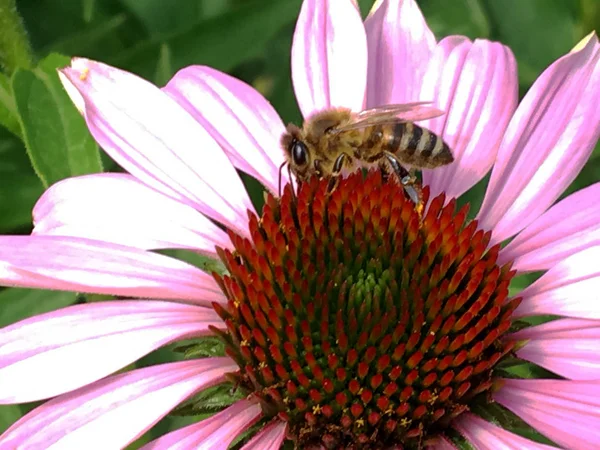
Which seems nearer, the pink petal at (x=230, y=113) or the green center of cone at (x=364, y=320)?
the green center of cone at (x=364, y=320)

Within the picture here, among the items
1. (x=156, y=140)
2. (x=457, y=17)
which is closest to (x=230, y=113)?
(x=156, y=140)

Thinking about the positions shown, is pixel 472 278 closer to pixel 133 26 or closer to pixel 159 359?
pixel 159 359

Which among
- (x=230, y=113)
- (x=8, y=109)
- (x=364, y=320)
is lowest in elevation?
(x=364, y=320)

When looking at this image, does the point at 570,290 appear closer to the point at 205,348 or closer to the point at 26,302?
the point at 205,348

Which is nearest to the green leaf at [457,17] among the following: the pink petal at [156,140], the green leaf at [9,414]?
the pink petal at [156,140]

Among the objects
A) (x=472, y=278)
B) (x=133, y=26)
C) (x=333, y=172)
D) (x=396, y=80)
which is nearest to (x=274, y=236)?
(x=333, y=172)

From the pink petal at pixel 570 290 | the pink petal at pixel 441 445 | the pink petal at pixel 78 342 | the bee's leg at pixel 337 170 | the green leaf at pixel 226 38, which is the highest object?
the green leaf at pixel 226 38

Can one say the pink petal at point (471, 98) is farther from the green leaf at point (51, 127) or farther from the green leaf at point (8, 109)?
the green leaf at point (8, 109)

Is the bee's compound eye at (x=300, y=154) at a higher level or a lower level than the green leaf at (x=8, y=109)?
lower
